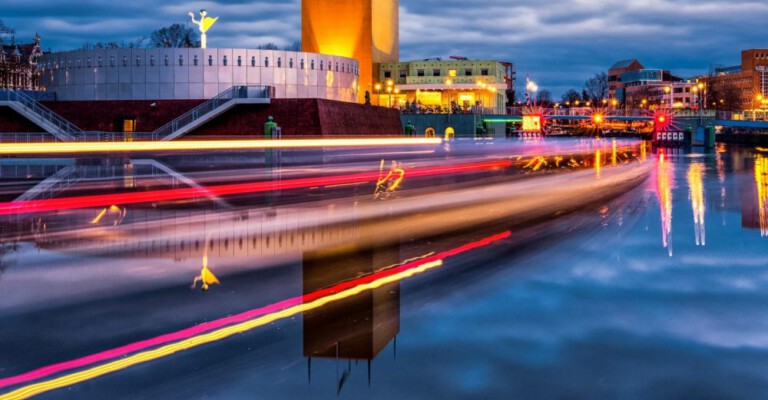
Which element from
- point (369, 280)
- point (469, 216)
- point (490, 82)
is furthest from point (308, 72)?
point (369, 280)

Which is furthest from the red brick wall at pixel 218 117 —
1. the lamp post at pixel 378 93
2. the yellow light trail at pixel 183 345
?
the yellow light trail at pixel 183 345

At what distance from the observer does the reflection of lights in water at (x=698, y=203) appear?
14469 millimetres

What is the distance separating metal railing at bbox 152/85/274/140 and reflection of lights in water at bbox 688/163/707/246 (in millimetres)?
35127

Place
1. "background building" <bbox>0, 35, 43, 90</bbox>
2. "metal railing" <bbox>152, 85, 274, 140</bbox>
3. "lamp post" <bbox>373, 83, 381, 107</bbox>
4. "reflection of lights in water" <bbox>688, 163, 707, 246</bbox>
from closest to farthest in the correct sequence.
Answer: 1. "reflection of lights in water" <bbox>688, 163, 707, 246</bbox>
2. "metal railing" <bbox>152, 85, 274, 140</bbox>
3. "background building" <bbox>0, 35, 43, 90</bbox>
4. "lamp post" <bbox>373, 83, 381, 107</bbox>

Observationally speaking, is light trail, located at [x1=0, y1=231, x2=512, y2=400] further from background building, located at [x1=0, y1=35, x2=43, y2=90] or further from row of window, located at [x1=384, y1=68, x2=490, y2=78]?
row of window, located at [x1=384, y1=68, x2=490, y2=78]

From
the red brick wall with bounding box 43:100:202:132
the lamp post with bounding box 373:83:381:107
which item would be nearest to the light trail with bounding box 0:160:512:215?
the red brick wall with bounding box 43:100:202:132

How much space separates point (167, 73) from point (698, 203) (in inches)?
2197

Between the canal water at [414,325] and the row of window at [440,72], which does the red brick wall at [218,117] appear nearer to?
the canal water at [414,325]

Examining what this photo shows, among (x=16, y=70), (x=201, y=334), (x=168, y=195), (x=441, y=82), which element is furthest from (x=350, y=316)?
(x=16, y=70)

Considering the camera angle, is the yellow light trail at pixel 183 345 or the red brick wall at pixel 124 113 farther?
the red brick wall at pixel 124 113

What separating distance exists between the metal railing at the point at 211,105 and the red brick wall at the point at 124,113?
231cm

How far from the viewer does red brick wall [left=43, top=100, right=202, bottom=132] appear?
2525 inches

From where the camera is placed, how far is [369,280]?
981 centimetres

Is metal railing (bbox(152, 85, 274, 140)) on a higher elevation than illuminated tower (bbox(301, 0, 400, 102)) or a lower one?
lower
